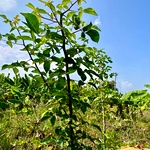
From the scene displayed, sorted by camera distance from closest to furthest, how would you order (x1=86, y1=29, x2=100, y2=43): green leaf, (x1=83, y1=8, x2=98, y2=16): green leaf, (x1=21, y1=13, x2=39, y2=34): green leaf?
1. (x1=21, y1=13, x2=39, y2=34): green leaf
2. (x1=86, y1=29, x2=100, y2=43): green leaf
3. (x1=83, y1=8, x2=98, y2=16): green leaf

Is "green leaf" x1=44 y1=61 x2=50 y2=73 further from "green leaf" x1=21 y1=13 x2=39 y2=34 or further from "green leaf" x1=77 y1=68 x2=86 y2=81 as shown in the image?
"green leaf" x1=21 y1=13 x2=39 y2=34

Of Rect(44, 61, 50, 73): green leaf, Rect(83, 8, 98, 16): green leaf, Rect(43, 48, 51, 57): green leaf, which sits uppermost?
Rect(83, 8, 98, 16): green leaf

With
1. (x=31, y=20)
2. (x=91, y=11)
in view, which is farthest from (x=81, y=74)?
Result: (x=31, y=20)

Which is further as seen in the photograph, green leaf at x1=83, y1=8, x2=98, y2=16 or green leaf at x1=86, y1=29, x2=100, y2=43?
green leaf at x1=83, y1=8, x2=98, y2=16

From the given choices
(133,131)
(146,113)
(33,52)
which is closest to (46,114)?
(33,52)

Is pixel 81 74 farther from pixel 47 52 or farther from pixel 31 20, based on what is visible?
pixel 31 20

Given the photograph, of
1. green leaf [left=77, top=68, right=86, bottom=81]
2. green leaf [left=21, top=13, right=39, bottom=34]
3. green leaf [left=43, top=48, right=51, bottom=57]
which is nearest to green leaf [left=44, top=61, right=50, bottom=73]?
green leaf [left=43, top=48, right=51, bottom=57]

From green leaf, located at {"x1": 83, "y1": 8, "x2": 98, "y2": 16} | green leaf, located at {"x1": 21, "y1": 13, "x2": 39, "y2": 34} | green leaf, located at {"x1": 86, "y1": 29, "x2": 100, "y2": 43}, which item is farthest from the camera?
green leaf, located at {"x1": 83, "y1": 8, "x2": 98, "y2": 16}

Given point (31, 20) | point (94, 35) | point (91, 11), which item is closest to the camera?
point (31, 20)

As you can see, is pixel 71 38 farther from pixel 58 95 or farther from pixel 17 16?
pixel 17 16

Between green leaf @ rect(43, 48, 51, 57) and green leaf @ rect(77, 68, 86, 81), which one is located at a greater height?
green leaf @ rect(43, 48, 51, 57)

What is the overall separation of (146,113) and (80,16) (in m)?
5.48

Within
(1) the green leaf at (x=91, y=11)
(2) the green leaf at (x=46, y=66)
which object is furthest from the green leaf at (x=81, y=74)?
(1) the green leaf at (x=91, y=11)

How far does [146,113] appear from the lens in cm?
640
